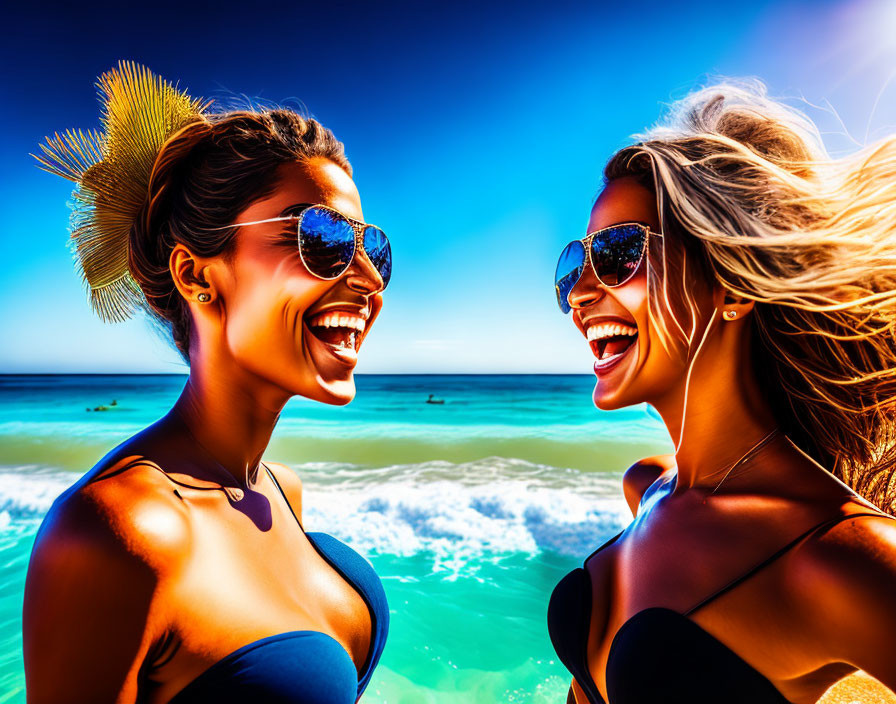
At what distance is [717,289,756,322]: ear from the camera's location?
1746 millimetres

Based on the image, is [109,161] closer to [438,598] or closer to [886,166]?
[886,166]

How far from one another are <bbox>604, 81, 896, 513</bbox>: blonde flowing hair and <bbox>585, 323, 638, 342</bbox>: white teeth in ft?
0.58

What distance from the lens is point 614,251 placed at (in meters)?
1.99

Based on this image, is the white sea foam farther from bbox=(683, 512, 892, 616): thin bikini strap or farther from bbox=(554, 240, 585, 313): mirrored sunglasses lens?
bbox=(683, 512, 892, 616): thin bikini strap

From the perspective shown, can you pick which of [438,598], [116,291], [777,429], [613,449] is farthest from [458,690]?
[613,449]

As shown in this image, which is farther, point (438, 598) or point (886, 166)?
point (438, 598)

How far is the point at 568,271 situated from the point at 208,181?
174cm

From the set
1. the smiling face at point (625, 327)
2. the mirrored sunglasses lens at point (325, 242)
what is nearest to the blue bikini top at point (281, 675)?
the mirrored sunglasses lens at point (325, 242)

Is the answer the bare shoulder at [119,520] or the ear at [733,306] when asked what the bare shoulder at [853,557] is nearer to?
the ear at [733,306]

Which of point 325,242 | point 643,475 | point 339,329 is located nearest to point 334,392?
point 339,329

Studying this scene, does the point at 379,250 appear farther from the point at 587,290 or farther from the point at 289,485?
the point at 289,485

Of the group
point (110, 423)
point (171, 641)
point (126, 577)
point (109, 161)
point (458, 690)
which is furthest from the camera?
point (110, 423)

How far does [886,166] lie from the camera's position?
1544mm

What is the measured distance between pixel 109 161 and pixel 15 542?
863cm
